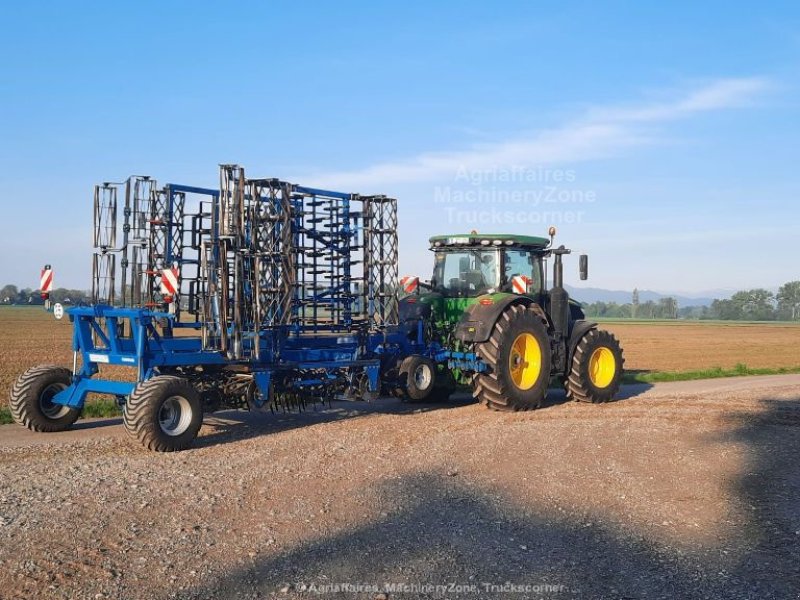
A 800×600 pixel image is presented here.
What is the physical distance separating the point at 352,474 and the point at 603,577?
2996 millimetres

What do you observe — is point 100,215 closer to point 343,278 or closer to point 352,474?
point 343,278

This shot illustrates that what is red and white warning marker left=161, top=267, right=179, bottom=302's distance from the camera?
371 inches

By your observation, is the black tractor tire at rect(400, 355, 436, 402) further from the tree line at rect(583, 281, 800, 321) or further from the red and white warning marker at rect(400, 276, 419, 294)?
the tree line at rect(583, 281, 800, 321)

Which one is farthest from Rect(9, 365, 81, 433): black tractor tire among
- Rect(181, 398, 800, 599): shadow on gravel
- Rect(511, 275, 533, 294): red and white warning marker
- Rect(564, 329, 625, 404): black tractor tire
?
Rect(564, 329, 625, 404): black tractor tire

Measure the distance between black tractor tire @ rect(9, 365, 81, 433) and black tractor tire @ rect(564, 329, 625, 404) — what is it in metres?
7.20

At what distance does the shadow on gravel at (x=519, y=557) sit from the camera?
4613 millimetres

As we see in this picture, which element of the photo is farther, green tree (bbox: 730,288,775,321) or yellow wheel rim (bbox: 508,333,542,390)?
green tree (bbox: 730,288,775,321)

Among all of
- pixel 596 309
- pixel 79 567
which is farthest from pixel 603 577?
pixel 596 309

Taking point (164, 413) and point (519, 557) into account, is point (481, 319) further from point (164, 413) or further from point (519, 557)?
point (519, 557)

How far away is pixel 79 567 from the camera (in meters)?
4.80

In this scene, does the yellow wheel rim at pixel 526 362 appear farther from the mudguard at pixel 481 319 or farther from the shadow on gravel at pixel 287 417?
the shadow on gravel at pixel 287 417

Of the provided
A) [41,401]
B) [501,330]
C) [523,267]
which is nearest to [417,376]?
[501,330]

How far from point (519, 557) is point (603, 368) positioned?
8839 millimetres

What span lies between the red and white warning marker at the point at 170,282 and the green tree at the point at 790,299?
142682mm
